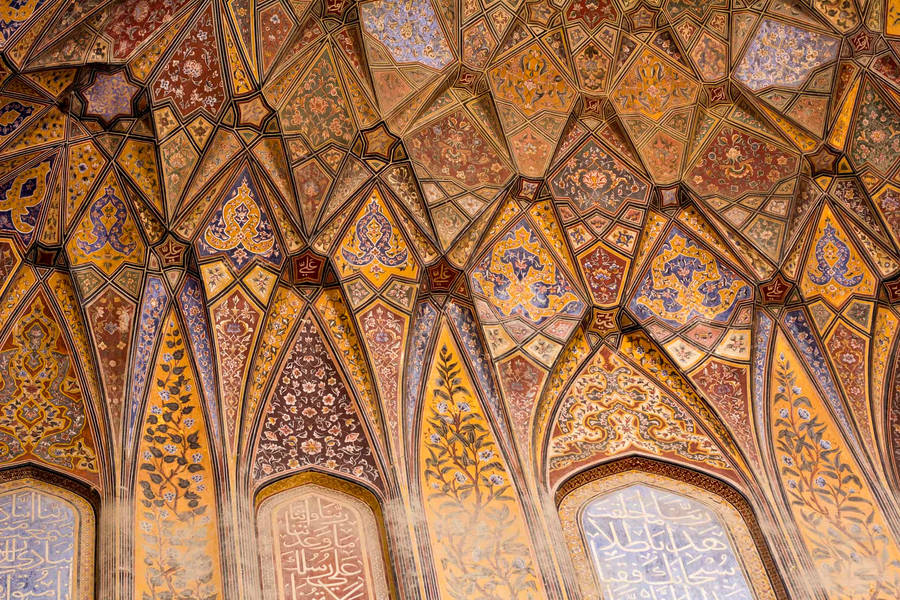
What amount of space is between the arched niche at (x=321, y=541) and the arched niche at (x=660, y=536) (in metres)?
1.55

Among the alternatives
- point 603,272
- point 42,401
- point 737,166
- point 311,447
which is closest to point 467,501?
point 311,447

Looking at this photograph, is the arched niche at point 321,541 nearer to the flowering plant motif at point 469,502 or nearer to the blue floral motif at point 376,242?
the flowering plant motif at point 469,502

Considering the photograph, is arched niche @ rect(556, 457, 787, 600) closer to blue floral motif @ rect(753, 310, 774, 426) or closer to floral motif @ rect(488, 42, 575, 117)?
blue floral motif @ rect(753, 310, 774, 426)

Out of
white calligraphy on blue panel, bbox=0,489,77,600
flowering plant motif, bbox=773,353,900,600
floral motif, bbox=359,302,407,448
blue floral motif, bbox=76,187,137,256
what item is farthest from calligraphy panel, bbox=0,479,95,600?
flowering plant motif, bbox=773,353,900,600

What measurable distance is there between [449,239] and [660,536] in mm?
3218

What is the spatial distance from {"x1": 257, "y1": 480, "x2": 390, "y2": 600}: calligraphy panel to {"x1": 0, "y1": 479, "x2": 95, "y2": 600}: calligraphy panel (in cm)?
129

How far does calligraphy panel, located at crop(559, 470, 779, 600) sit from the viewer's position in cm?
975

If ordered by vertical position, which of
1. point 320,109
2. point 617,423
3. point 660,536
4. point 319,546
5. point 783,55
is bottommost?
point 660,536

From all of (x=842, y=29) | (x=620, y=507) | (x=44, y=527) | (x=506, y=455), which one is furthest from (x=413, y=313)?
(x=842, y=29)

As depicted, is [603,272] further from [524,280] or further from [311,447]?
[311,447]

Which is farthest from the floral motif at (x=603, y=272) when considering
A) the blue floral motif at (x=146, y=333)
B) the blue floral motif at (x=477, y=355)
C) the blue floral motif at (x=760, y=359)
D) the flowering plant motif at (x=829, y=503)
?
the blue floral motif at (x=146, y=333)

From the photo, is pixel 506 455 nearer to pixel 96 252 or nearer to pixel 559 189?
pixel 559 189

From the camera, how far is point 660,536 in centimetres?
1012

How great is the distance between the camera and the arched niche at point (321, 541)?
931cm
